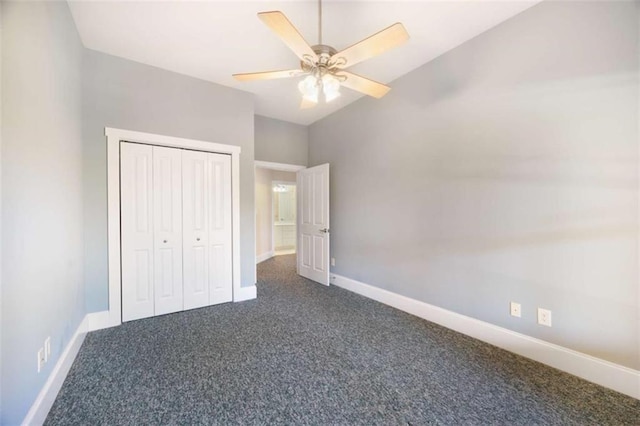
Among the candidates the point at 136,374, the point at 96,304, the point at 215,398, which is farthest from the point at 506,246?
the point at 96,304

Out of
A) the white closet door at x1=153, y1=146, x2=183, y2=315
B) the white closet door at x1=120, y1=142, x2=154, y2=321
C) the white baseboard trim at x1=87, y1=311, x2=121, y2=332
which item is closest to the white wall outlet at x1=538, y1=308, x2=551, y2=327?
the white closet door at x1=153, y1=146, x2=183, y2=315

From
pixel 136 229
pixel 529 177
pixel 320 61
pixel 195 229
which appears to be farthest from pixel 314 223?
pixel 529 177

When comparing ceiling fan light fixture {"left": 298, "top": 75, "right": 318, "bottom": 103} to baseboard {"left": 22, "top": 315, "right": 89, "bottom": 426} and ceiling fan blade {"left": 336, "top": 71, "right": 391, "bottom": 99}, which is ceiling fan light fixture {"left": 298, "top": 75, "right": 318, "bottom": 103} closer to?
ceiling fan blade {"left": 336, "top": 71, "right": 391, "bottom": 99}

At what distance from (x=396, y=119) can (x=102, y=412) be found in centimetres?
368

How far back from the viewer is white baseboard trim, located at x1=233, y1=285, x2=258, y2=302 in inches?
135

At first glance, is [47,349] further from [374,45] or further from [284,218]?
[284,218]

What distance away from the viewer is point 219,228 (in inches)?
131

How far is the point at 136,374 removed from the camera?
1.87 metres

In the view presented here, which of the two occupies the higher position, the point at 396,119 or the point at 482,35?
the point at 482,35

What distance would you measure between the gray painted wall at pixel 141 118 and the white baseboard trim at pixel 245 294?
69 millimetres

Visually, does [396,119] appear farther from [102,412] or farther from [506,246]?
[102,412]

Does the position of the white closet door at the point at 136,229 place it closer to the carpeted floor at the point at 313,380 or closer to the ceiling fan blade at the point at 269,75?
the carpeted floor at the point at 313,380

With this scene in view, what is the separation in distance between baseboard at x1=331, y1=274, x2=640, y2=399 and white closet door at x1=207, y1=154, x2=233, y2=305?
87.2 inches

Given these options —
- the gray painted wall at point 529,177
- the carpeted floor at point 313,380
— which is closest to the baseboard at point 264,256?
the carpeted floor at point 313,380
